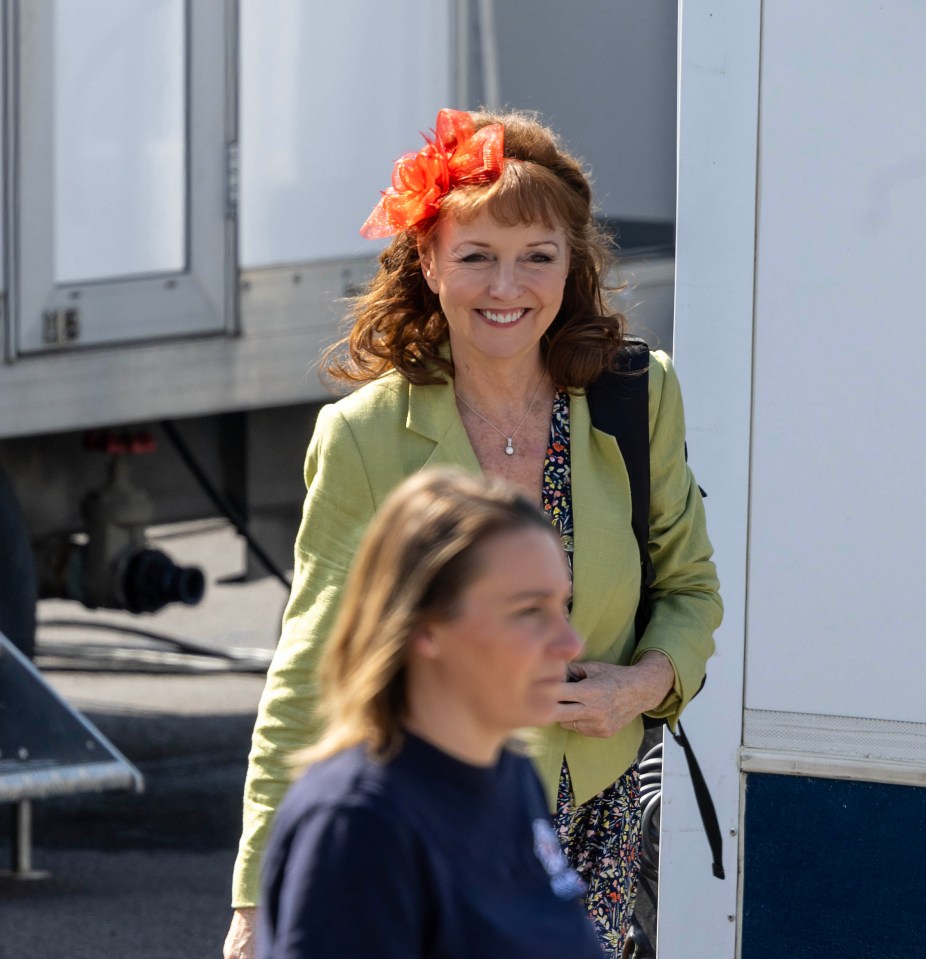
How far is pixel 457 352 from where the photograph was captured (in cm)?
232

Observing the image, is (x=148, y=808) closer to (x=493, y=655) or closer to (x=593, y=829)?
(x=593, y=829)

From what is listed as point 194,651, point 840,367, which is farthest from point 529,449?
point 194,651

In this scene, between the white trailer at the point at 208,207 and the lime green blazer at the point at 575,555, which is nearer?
the lime green blazer at the point at 575,555

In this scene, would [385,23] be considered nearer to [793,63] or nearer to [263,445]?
[263,445]

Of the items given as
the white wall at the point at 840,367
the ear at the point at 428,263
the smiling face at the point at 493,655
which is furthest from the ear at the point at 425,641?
the white wall at the point at 840,367

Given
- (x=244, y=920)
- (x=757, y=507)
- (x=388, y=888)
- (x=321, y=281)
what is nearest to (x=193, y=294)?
(x=321, y=281)

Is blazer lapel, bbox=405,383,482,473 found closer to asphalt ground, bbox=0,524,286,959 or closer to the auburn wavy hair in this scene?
the auburn wavy hair

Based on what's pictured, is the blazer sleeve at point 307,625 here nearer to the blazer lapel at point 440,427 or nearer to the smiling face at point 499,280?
the blazer lapel at point 440,427

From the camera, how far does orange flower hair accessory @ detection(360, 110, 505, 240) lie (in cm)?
223

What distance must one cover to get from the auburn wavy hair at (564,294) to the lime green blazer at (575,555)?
0.05 meters

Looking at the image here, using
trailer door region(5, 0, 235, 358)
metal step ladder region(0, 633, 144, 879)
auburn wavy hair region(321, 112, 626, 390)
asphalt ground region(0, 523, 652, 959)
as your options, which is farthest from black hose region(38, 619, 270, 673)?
auburn wavy hair region(321, 112, 626, 390)

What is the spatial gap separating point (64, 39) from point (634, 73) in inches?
70.8

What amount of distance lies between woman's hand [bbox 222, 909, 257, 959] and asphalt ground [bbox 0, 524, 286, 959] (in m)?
2.45

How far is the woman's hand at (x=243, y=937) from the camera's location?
2.03 meters
